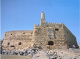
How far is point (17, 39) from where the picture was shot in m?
27.4

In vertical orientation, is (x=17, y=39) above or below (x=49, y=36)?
below

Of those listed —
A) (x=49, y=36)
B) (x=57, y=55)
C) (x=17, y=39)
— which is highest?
(x=49, y=36)

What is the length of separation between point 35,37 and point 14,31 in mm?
10334

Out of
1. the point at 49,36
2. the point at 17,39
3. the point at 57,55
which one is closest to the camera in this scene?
the point at 57,55

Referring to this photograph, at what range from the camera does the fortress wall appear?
26353mm

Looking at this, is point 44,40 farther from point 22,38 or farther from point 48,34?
point 22,38

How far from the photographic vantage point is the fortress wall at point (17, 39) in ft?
86.5

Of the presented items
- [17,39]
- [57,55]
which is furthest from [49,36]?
[57,55]

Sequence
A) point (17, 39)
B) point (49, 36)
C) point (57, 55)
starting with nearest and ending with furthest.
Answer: point (57, 55) → point (49, 36) → point (17, 39)

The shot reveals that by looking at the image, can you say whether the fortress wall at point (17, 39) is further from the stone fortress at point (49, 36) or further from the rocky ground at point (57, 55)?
the rocky ground at point (57, 55)

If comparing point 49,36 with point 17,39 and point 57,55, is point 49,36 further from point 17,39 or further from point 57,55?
point 57,55

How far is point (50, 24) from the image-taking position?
22844 mm

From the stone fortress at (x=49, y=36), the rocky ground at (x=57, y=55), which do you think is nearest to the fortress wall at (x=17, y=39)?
the stone fortress at (x=49, y=36)

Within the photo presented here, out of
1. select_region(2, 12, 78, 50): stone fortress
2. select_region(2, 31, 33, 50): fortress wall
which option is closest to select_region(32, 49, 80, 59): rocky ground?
select_region(2, 12, 78, 50): stone fortress
